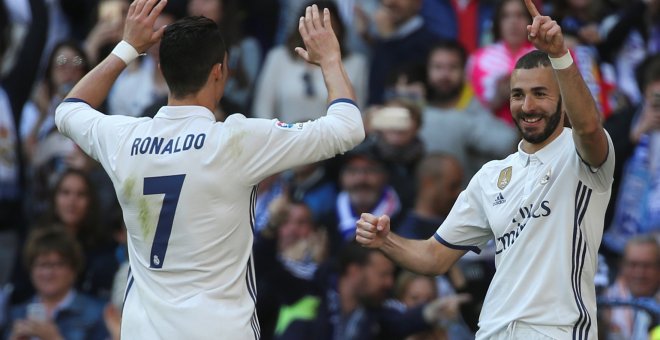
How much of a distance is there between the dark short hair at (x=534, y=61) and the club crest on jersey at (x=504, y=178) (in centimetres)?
54

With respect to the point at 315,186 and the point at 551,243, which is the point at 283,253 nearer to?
the point at 315,186

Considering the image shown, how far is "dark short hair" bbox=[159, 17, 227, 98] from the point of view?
7.22m

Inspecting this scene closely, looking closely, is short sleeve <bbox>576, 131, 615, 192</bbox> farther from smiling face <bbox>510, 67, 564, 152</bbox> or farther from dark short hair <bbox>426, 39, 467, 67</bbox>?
dark short hair <bbox>426, 39, 467, 67</bbox>

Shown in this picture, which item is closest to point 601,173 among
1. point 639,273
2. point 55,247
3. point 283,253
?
point 639,273

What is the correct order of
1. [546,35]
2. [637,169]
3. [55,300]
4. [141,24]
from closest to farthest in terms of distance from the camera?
[546,35], [141,24], [637,169], [55,300]

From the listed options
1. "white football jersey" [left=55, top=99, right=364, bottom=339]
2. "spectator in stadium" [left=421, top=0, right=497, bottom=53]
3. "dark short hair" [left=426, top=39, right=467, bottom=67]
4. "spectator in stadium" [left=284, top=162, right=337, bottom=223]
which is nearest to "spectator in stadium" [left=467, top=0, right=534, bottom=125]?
"dark short hair" [left=426, top=39, right=467, bottom=67]

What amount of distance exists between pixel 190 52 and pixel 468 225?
180cm

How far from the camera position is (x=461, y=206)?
7879 millimetres

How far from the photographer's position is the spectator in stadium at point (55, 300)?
11516 mm

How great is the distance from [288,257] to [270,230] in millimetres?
360

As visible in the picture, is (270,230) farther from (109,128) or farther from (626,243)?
(109,128)

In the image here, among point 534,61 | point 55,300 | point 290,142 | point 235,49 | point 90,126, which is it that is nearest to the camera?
point 290,142

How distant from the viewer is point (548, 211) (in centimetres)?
723

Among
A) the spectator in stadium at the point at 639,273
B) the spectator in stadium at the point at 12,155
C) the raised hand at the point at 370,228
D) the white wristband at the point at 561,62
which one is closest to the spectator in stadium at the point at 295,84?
the spectator in stadium at the point at 12,155
